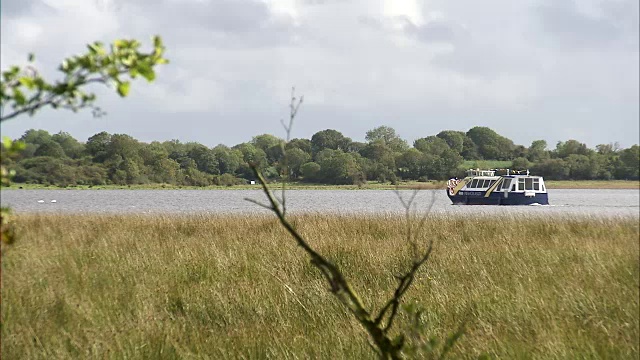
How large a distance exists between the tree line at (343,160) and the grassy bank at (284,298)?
38.7 m

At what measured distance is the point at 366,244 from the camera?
32.6 ft

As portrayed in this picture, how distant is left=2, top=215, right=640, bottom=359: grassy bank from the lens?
A: 4.95m

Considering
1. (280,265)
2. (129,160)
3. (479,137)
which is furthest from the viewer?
(479,137)

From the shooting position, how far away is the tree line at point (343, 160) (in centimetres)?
5497

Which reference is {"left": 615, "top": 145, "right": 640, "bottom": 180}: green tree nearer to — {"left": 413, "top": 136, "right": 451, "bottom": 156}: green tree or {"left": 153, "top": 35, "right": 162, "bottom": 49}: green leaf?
{"left": 413, "top": 136, "right": 451, "bottom": 156}: green tree

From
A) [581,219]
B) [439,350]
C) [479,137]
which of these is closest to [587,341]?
[439,350]

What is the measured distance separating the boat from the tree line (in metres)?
2.30

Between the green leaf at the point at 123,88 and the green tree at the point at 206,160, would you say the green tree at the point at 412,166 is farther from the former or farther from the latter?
the green leaf at the point at 123,88

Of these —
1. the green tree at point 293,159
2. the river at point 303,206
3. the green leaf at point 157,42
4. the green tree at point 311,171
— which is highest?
the green leaf at point 157,42

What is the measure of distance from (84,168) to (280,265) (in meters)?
44.5

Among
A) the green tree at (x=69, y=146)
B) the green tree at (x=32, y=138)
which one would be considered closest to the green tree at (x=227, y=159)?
the green tree at (x=69, y=146)

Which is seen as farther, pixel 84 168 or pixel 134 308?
pixel 84 168

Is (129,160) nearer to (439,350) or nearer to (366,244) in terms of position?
(366,244)

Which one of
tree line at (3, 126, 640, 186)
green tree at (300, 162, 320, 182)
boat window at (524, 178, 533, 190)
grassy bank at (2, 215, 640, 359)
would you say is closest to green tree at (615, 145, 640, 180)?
tree line at (3, 126, 640, 186)
